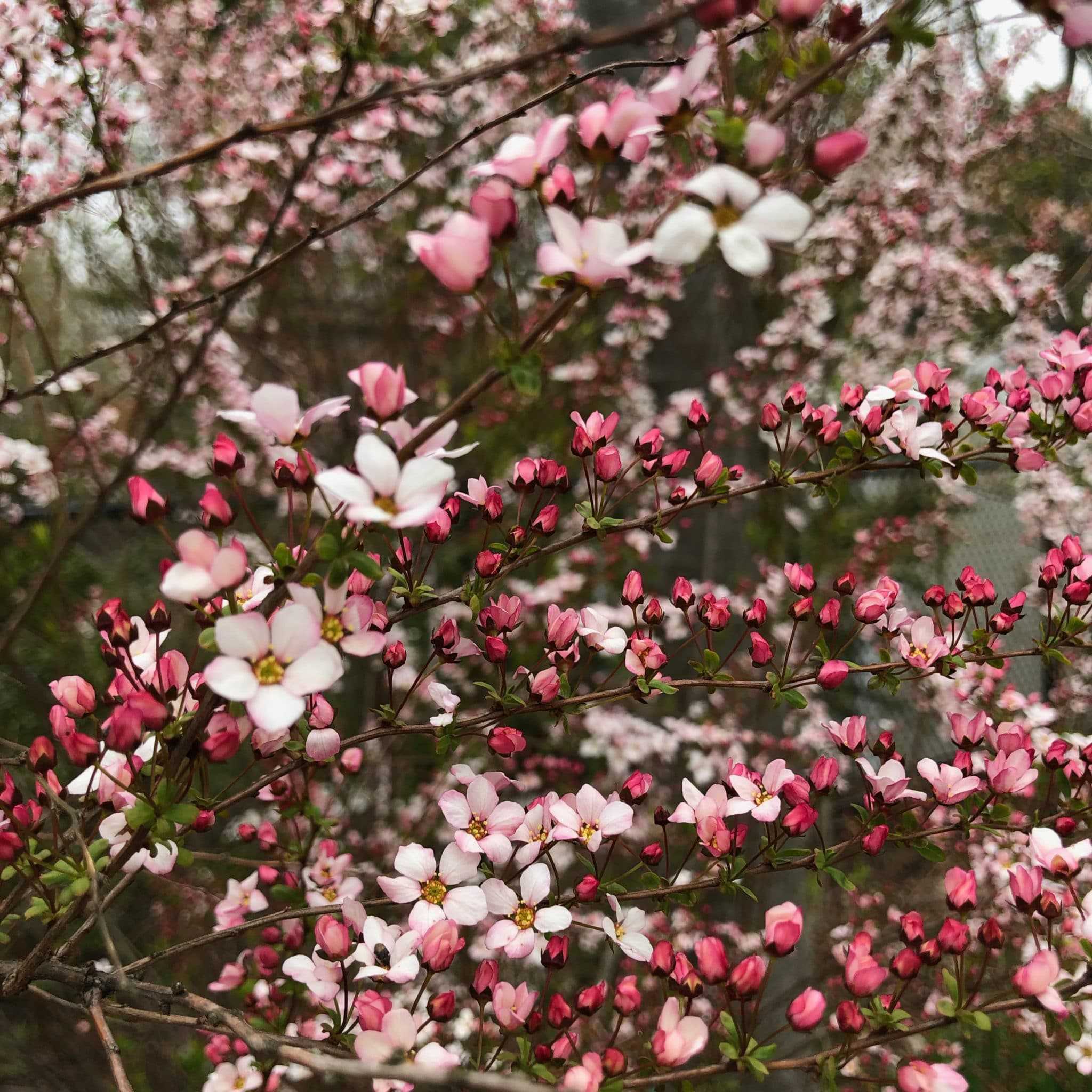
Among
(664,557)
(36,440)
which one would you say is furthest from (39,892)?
(36,440)

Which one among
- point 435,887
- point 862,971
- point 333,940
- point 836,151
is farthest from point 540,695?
point 836,151

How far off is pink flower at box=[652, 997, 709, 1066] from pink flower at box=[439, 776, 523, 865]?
25cm

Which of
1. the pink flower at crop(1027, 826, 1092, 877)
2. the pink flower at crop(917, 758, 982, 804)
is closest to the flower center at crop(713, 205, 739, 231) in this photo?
the pink flower at crop(917, 758, 982, 804)

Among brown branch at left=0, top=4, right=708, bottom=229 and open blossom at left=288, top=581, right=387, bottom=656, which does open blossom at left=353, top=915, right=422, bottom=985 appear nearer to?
open blossom at left=288, top=581, right=387, bottom=656

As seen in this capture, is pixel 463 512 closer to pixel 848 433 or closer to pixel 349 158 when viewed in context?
pixel 349 158

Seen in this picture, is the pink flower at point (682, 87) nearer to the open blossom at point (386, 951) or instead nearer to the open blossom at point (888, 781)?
the open blossom at point (888, 781)

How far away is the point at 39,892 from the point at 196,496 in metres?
4.64

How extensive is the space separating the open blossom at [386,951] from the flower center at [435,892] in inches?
1.7

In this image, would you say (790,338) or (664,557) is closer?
(664,557)

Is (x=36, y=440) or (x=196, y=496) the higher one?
(x=36, y=440)

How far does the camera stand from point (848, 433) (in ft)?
3.39

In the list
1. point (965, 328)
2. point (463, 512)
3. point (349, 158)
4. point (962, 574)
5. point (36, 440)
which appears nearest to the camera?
point (962, 574)

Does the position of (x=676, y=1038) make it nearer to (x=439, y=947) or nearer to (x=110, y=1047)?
(x=439, y=947)

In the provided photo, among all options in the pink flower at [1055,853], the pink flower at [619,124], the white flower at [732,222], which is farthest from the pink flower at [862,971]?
the pink flower at [619,124]
